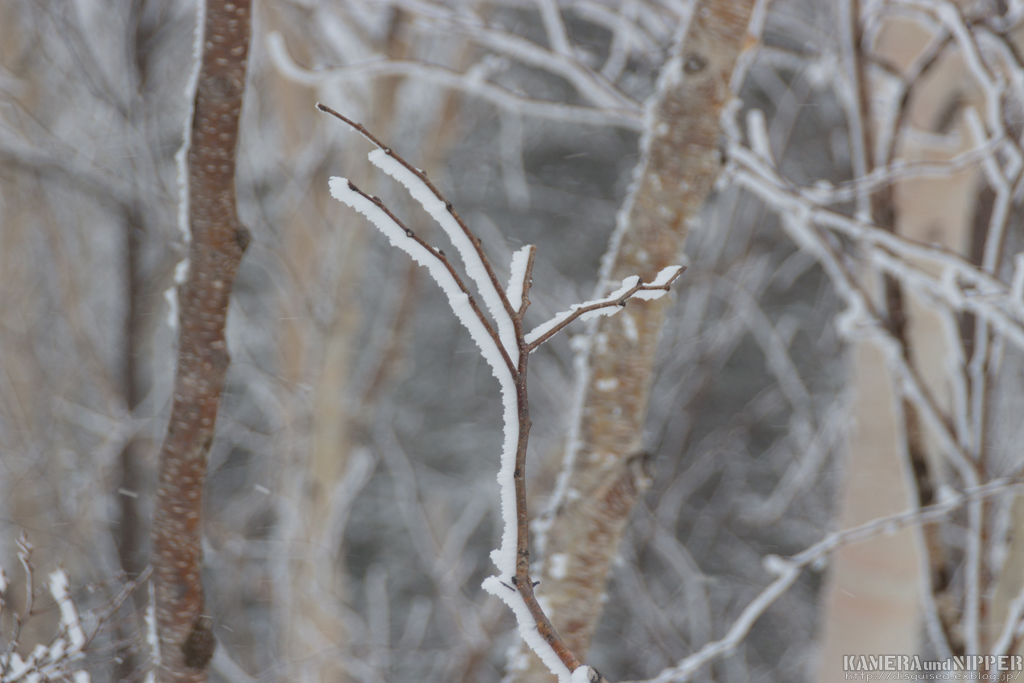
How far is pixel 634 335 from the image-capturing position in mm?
1043

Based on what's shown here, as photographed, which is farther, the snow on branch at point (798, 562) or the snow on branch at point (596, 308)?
the snow on branch at point (798, 562)

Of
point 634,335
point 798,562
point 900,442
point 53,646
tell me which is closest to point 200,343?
point 53,646

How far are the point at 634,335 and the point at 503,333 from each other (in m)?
0.64

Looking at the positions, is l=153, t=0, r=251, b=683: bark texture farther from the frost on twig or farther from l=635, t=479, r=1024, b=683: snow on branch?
l=635, t=479, r=1024, b=683: snow on branch

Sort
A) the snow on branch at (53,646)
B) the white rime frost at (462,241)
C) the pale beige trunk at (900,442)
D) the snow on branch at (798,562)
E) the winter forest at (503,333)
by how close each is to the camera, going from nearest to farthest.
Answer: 1. the white rime frost at (462,241)
2. the snow on branch at (53,646)
3. the winter forest at (503,333)
4. the snow on branch at (798,562)
5. the pale beige trunk at (900,442)

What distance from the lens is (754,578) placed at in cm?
524

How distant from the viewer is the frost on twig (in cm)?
42

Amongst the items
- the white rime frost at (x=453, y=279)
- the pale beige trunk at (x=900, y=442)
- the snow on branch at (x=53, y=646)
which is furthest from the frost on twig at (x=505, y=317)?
the pale beige trunk at (x=900, y=442)

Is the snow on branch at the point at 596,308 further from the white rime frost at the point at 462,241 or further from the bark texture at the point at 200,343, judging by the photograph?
the bark texture at the point at 200,343

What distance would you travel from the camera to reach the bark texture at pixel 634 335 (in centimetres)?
102

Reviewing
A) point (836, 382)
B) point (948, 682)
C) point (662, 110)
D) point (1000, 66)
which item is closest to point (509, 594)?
point (662, 110)

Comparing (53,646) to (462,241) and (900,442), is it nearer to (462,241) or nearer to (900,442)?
(462,241)

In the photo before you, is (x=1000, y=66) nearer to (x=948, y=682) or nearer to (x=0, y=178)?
(x=948, y=682)

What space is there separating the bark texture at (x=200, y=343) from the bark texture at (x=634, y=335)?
1.65 feet
